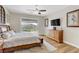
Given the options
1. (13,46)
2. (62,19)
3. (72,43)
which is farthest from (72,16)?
(13,46)

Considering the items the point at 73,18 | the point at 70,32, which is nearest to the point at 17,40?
the point at 70,32

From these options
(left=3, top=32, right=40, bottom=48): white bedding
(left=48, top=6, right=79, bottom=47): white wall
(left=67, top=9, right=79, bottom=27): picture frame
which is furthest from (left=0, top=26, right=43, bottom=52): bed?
(left=67, top=9, right=79, bottom=27): picture frame

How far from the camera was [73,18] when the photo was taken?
3895 mm

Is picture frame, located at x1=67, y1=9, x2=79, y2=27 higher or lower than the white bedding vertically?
higher

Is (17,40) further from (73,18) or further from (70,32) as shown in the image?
(73,18)

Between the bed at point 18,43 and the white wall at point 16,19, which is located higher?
the white wall at point 16,19

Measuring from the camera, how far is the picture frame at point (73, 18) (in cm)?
365

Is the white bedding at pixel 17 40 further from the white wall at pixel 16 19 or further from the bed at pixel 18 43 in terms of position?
the white wall at pixel 16 19

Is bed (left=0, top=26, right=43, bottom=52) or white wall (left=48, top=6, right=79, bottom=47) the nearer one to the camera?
bed (left=0, top=26, right=43, bottom=52)

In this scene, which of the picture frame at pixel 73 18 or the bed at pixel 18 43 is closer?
the bed at pixel 18 43

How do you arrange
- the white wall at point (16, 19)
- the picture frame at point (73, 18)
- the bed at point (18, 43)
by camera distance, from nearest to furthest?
the bed at point (18, 43), the picture frame at point (73, 18), the white wall at point (16, 19)

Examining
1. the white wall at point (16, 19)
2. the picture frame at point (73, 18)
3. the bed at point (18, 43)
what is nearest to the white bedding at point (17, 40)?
the bed at point (18, 43)

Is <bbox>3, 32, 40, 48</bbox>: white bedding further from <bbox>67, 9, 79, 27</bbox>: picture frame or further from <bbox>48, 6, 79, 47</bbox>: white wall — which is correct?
<bbox>67, 9, 79, 27</bbox>: picture frame

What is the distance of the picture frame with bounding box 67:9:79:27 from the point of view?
144 inches
